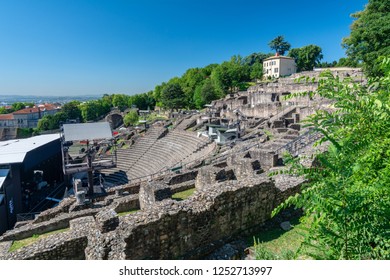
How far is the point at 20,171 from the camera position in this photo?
20484 mm

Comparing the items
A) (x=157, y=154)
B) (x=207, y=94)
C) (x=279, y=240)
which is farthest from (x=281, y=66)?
(x=279, y=240)

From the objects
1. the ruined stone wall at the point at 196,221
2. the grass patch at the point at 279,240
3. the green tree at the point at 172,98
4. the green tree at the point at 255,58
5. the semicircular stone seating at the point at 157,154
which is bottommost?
the semicircular stone seating at the point at 157,154

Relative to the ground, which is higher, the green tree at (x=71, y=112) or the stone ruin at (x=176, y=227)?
the green tree at (x=71, y=112)

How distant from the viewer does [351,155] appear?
3.95 m

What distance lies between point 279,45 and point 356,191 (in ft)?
331

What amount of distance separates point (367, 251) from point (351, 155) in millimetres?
1455

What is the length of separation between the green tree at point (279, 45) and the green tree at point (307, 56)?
5642mm

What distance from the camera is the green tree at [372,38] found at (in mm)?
23906

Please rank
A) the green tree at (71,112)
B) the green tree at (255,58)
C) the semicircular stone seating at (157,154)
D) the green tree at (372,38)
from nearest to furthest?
the green tree at (372,38), the semicircular stone seating at (157,154), the green tree at (71,112), the green tree at (255,58)

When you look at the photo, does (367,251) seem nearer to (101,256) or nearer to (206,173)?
(101,256)

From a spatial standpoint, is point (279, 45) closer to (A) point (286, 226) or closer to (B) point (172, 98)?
(B) point (172, 98)

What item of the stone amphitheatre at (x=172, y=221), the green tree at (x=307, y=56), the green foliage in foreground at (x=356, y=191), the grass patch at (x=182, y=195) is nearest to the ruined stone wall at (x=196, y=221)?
the stone amphitheatre at (x=172, y=221)

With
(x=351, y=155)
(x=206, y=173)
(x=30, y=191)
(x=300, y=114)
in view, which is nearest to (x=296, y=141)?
(x=206, y=173)

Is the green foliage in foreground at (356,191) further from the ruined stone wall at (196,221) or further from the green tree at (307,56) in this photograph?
the green tree at (307,56)
